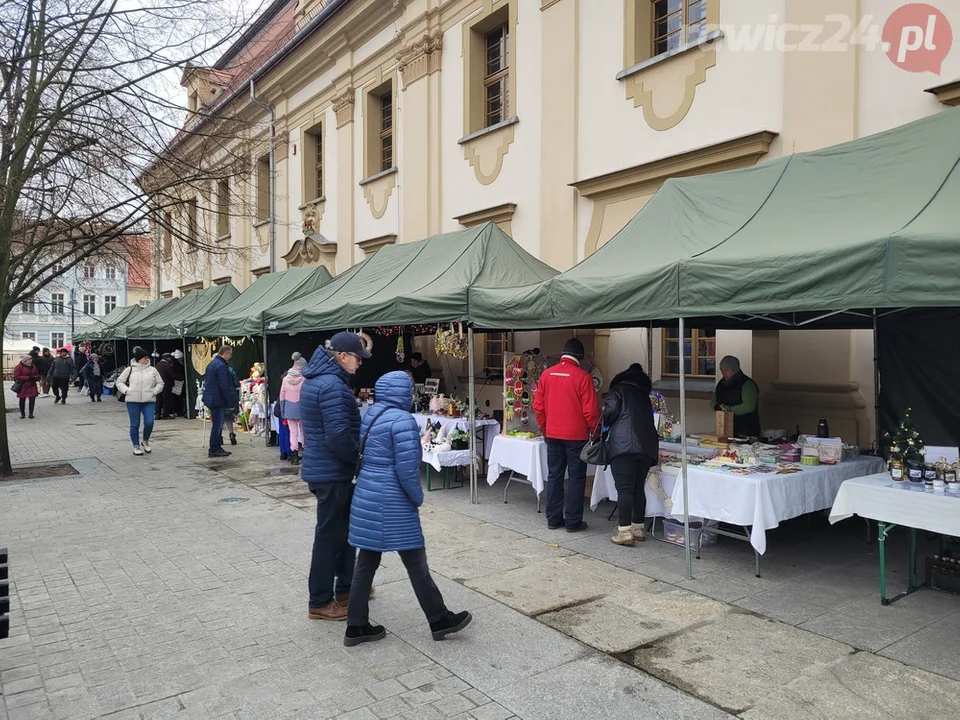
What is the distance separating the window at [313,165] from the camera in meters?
18.1

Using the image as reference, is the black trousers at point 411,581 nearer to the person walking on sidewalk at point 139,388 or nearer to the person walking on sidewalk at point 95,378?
the person walking on sidewalk at point 139,388

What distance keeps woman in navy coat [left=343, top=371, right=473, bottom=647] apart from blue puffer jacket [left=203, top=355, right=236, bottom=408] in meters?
8.51

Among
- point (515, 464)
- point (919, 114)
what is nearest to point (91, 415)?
point (515, 464)

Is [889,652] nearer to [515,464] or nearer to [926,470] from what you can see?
[926,470]

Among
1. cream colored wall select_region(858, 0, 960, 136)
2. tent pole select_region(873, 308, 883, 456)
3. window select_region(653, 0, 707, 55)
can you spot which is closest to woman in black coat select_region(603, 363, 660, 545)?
tent pole select_region(873, 308, 883, 456)

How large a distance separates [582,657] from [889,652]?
176 centimetres

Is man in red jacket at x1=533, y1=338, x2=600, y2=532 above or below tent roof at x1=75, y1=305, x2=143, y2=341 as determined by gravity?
below

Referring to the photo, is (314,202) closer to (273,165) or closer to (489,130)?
(273,165)

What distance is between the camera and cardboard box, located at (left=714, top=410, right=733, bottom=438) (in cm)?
714

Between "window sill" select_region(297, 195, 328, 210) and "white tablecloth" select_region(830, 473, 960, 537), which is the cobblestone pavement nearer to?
"white tablecloth" select_region(830, 473, 960, 537)

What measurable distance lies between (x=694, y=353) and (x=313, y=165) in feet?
41.8

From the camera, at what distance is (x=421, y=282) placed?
9109mm

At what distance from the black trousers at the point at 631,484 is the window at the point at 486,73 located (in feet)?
24.3

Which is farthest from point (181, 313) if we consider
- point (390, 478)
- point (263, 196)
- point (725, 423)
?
point (390, 478)
